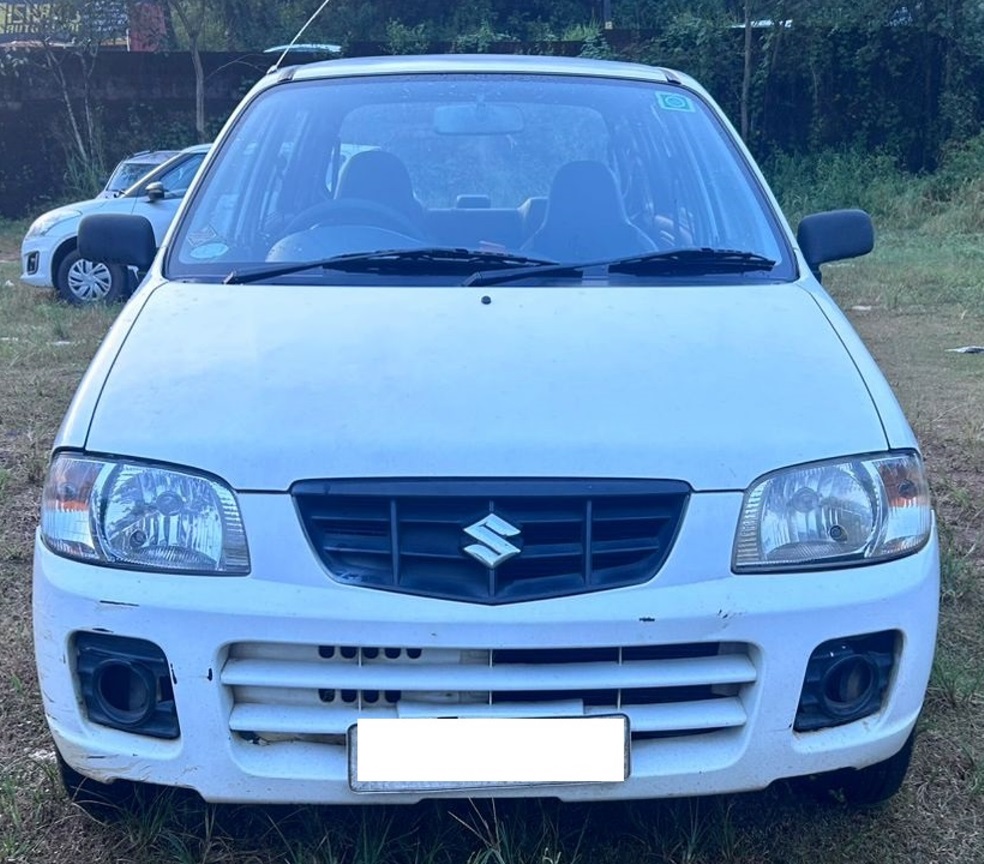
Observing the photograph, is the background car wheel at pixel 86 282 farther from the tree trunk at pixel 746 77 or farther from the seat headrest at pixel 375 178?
the tree trunk at pixel 746 77

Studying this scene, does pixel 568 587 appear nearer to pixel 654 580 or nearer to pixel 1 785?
pixel 654 580

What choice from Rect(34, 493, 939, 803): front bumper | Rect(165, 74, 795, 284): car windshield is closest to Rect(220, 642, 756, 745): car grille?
Rect(34, 493, 939, 803): front bumper

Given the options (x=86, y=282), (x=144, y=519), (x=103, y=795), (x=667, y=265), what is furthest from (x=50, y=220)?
(x=144, y=519)

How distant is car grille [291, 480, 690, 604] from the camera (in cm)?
207

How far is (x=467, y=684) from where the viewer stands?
2047mm

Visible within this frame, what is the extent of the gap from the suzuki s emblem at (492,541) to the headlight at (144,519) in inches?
15.3

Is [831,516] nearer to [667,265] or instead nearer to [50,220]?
[667,265]

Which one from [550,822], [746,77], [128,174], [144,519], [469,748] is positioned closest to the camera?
[469,748]

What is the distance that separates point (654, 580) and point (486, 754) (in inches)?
15.7

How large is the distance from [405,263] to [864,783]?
1503 millimetres

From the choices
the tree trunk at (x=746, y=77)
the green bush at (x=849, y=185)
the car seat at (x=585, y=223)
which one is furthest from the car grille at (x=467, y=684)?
the tree trunk at (x=746, y=77)

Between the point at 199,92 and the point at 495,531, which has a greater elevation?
the point at 495,531

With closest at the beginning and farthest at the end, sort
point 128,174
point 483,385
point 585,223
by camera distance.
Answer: point 483,385, point 585,223, point 128,174

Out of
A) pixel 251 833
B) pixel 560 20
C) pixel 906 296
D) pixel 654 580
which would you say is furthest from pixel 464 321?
pixel 560 20
